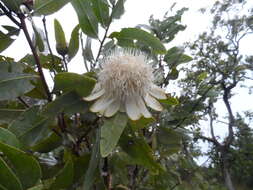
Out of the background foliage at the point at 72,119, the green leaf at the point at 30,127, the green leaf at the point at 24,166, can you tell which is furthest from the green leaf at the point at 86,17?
the green leaf at the point at 24,166

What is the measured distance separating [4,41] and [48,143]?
245mm

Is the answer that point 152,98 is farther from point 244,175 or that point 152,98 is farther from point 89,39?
point 244,175

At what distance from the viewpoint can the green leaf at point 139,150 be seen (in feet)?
2.36

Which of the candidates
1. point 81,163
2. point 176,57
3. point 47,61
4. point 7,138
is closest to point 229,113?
point 176,57

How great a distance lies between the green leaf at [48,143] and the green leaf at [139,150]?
154 millimetres

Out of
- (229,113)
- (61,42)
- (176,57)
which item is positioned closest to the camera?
(61,42)

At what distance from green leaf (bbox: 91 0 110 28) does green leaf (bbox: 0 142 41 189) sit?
37 centimetres

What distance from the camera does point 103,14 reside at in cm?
81

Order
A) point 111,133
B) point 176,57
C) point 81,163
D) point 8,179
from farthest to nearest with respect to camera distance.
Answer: point 176,57, point 81,163, point 111,133, point 8,179

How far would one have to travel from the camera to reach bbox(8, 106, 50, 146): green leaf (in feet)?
2.35

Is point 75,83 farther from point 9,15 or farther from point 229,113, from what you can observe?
point 229,113

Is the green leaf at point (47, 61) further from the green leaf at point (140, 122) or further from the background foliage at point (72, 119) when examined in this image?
the green leaf at point (140, 122)

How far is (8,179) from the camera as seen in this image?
539 mm

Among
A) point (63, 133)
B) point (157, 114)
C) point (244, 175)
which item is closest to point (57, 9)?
point (63, 133)
